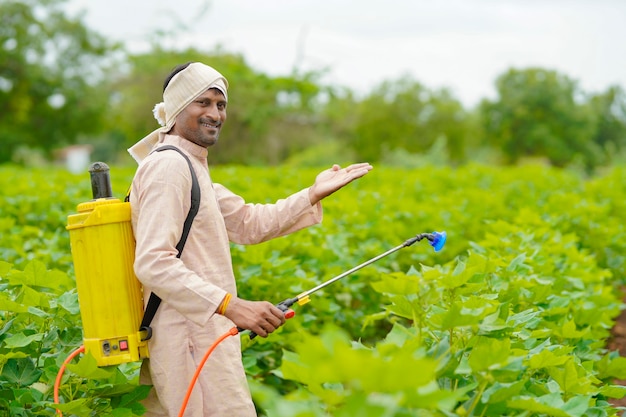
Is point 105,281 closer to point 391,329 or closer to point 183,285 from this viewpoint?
point 183,285

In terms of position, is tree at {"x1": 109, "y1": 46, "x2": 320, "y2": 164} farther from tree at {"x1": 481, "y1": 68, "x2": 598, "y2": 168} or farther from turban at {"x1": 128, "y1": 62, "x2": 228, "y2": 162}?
turban at {"x1": 128, "y1": 62, "x2": 228, "y2": 162}

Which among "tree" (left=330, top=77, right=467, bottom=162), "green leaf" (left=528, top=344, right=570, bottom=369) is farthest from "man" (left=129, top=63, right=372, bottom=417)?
"tree" (left=330, top=77, right=467, bottom=162)

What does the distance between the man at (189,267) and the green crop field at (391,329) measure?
20 centimetres

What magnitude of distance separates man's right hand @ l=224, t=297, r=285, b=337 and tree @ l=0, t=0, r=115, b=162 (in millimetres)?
45865

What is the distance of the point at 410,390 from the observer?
1615 millimetres

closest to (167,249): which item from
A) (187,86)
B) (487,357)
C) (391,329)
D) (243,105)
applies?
(187,86)

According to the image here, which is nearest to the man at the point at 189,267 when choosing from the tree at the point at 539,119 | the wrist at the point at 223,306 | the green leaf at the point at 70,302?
the wrist at the point at 223,306

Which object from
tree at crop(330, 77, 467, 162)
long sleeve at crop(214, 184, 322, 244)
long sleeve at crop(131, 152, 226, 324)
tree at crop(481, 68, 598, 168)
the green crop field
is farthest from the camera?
tree at crop(481, 68, 598, 168)

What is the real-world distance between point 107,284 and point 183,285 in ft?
1.02

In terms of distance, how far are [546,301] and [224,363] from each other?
160 cm

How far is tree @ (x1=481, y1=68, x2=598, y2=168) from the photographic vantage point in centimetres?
6594

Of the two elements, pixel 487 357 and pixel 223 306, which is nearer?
pixel 487 357

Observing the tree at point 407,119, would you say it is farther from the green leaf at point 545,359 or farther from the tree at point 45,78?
the green leaf at point 545,359

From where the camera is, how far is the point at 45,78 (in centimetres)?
4641
